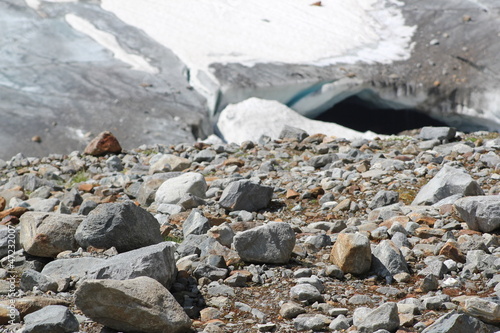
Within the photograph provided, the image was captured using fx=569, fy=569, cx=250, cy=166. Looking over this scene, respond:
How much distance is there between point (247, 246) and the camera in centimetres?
477

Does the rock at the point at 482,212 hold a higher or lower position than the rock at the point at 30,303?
higher

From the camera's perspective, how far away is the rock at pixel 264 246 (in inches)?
187

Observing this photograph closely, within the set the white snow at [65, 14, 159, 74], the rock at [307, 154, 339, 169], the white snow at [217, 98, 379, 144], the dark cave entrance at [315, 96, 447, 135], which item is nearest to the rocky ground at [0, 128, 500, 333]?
the rock at [307, 154, 339, 169]

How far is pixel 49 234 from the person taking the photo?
16.7 ft

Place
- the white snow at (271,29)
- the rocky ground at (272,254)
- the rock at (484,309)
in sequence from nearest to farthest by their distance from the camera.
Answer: the rock at (484,309) < the rocky ground at (272,254) < the white snow at (271,29)

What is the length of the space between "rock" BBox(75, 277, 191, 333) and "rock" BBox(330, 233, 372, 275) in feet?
4.92

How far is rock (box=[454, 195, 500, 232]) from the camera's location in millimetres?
5039

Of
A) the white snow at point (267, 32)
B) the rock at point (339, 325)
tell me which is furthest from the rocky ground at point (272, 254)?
the white snow at point (267, 32)

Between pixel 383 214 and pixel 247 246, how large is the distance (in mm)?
1823

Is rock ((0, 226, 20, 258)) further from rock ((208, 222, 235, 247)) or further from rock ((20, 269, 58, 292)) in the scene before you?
rock ((208, 222, 235, 247))

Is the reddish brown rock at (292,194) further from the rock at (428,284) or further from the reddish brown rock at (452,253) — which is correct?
the rock at (428,284)

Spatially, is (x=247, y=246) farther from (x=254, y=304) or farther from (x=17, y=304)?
(x=17, y=304)

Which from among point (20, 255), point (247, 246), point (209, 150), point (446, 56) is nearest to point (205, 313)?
point (247, 246)

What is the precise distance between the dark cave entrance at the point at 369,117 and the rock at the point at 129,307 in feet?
50.8
